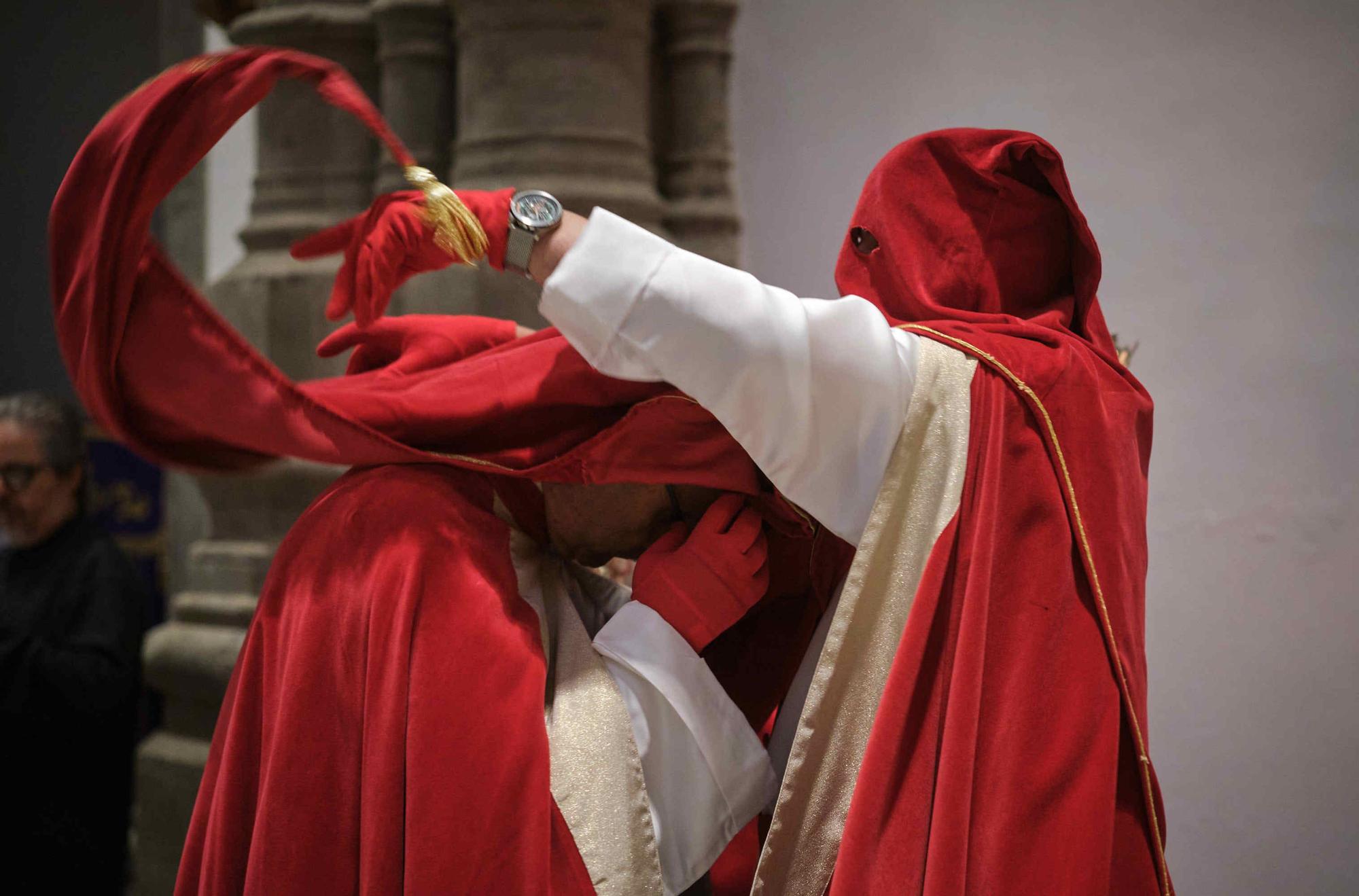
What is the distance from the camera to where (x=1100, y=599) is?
126cm

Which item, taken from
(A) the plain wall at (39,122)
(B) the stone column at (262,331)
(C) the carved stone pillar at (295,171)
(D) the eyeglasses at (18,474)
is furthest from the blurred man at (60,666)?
(A) the plain wall at (39,122)

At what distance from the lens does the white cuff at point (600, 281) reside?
3.99 ft

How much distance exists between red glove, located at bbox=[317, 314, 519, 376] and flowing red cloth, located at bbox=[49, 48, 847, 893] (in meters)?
0.07

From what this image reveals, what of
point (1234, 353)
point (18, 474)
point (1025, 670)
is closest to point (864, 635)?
point (1025, 670)

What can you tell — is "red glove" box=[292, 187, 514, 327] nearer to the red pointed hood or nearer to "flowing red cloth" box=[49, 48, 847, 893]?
"flowing red cloth" box=[49, 48, 847, 893]

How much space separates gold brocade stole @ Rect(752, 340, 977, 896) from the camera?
51.6 inches

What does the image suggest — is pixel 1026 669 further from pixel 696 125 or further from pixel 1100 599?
pixel 696 125

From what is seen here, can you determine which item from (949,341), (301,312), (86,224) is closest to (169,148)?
(86,224)

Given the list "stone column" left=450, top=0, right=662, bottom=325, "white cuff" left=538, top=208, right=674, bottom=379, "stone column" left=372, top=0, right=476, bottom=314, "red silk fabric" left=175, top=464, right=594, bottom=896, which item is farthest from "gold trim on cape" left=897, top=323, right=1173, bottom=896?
"stone column" left=372, top=0, right=476, bottom=314

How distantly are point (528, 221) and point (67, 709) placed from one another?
2014 millimetres

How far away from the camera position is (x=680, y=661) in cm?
137

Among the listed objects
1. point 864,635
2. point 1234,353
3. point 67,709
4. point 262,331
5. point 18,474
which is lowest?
point 67,709

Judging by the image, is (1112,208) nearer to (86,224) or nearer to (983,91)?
(983,91)

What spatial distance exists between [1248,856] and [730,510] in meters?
1.39
